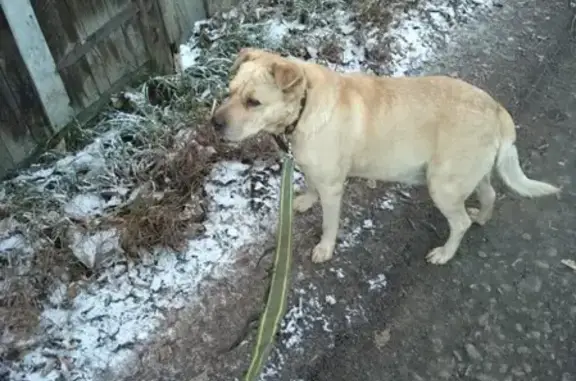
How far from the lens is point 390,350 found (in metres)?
3.52

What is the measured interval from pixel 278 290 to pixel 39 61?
7.02 ft

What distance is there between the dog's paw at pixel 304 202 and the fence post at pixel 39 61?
1.61m

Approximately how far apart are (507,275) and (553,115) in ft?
4.77

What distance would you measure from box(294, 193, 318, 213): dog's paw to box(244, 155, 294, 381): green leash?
62cm

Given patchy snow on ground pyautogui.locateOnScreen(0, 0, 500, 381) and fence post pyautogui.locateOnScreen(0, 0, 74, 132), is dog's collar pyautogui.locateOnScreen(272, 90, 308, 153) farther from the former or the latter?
fence post pyautogui.locateOnScreen(0, 0, 74, 132)

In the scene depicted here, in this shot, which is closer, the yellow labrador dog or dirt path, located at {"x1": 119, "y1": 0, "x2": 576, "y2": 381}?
the yellow labrador dog

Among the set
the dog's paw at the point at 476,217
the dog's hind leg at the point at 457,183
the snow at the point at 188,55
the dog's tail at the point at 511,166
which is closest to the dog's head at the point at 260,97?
the dog's hind leg at the point at 457,183

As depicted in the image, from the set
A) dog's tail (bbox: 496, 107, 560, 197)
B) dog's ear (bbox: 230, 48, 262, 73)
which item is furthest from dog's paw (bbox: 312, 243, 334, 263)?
dog's ear (bbox: 230, 48, 262, 73)

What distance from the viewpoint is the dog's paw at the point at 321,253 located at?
3.88 meters

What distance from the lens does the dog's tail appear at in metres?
3.44

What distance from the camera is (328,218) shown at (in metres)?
3.71

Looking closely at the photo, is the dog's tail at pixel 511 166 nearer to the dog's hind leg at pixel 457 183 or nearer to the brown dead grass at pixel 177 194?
the dog's hind leg at pixel 457 183

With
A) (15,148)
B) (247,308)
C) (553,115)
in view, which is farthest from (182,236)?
(553,115)

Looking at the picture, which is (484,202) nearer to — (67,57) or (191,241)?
(191,241)
